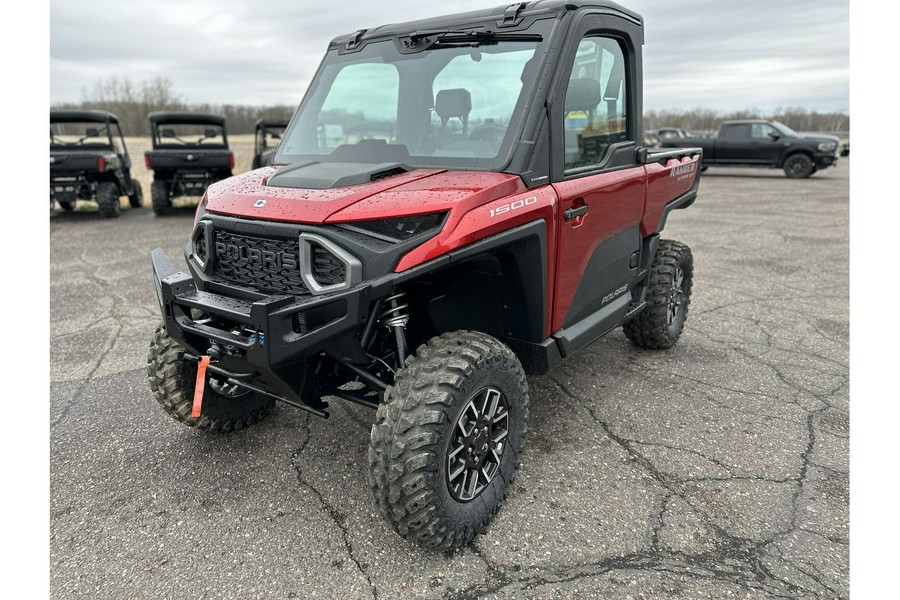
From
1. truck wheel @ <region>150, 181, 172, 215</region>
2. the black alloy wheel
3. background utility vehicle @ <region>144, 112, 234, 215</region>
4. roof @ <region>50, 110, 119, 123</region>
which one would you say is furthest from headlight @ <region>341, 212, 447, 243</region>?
roof @ <region>50, 110, 119, 123</region>

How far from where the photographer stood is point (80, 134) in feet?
42.2

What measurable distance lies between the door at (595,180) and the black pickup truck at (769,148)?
1795 centimetres

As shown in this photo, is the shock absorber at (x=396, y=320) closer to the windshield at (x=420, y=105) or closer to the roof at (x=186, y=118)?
the windshield at (x=420, y=105)

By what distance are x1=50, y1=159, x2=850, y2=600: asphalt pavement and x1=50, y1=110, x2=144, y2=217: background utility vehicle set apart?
7648mm

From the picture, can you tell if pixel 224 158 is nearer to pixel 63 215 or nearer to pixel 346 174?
pixel 63 215

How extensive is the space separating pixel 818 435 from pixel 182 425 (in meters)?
3.76

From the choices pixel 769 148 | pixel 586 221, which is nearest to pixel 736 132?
pixel 769 148

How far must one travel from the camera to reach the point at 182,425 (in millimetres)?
3719

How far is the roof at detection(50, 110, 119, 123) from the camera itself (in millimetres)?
12148

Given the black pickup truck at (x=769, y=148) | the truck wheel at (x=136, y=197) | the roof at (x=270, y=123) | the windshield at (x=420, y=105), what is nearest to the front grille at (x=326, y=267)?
the windshield at (x=420, y=105)

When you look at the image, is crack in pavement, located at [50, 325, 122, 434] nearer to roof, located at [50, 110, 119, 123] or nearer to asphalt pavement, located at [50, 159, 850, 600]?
asphalt pavement, located at [50, 159, 850, 600]

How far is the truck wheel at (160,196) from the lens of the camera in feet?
40.8

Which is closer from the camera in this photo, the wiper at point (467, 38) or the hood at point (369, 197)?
the hood at point (369, 197)

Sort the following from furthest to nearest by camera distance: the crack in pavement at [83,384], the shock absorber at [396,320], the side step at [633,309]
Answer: the side step at [633,309] < the crack in pavement at [83,384] < the shock absorber at [396,320]
